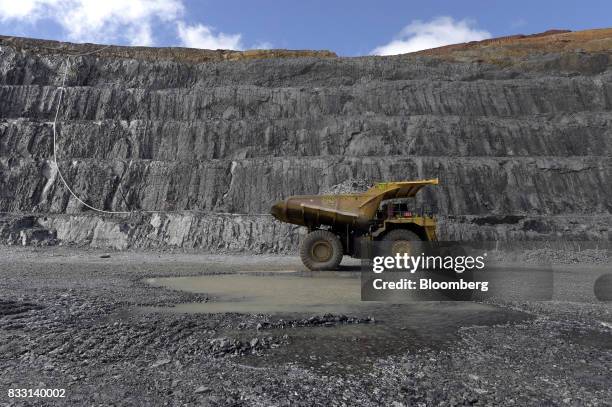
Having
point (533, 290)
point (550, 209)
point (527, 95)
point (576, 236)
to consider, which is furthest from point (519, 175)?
point (533, 290)

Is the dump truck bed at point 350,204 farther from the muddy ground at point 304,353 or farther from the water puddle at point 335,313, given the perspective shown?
the muddy ground at point 304,353

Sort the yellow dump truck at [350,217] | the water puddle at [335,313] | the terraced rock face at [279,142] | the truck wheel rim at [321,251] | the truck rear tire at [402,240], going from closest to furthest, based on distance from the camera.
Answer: the water puddle at [335,313]
the truck rear tire at [402,240]
the yellow dump truck at [350,217]
the truck wheel rim at [321,251]
the terraced rock face at [279,142]

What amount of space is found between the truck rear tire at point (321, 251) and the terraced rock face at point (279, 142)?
19.8 feet

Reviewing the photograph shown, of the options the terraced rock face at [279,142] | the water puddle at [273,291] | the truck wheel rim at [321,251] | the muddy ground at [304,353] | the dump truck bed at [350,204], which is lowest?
the muddy ground at [304,353]

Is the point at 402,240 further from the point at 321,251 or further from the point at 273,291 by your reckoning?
the point at 273,291

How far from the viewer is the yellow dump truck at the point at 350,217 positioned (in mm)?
12461

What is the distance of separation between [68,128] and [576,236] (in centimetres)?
2518

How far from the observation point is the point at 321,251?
12.8 m

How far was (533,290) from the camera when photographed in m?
9.33

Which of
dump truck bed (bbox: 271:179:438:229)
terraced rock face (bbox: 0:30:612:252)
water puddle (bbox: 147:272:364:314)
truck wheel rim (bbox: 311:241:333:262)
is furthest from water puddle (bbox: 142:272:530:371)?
terraced rock face (bbox: 0:30:612:252)

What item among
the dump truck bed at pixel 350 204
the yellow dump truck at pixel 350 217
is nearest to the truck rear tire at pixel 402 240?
the yellow dump truck at pixel 350 217

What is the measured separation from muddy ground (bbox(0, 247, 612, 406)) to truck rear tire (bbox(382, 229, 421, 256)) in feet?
13.3

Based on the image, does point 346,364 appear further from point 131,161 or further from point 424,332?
point 131,161

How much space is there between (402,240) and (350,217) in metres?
1.51
